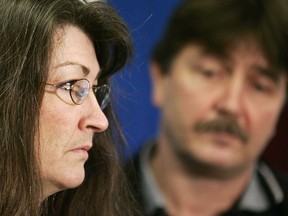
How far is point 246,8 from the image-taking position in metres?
1.10

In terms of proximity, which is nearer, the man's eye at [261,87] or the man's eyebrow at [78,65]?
the man's eyebrow at [78,65]

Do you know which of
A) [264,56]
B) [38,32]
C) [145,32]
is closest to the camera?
[38,32]

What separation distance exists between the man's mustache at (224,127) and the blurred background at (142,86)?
0.08m

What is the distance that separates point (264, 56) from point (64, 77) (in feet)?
1.52

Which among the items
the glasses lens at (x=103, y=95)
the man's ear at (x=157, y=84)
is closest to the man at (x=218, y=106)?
the man's ear at (x=157, y=84)

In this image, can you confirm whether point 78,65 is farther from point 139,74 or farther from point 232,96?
point 232,96

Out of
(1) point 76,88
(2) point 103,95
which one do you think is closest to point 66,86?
(1) point 76,88

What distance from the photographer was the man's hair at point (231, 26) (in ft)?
3.62

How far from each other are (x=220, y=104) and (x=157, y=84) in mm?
161

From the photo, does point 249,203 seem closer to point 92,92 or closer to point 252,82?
point 252,82

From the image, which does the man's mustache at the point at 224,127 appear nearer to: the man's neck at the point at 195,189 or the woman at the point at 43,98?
the man's neck at the point at 195,189

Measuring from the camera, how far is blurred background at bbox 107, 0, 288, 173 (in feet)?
3.90

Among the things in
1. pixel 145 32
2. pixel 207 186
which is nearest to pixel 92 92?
pixel 145 32

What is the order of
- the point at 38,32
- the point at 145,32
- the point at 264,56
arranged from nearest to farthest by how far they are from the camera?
the point at 38,32, the point at 264,56, the point at 145,32
